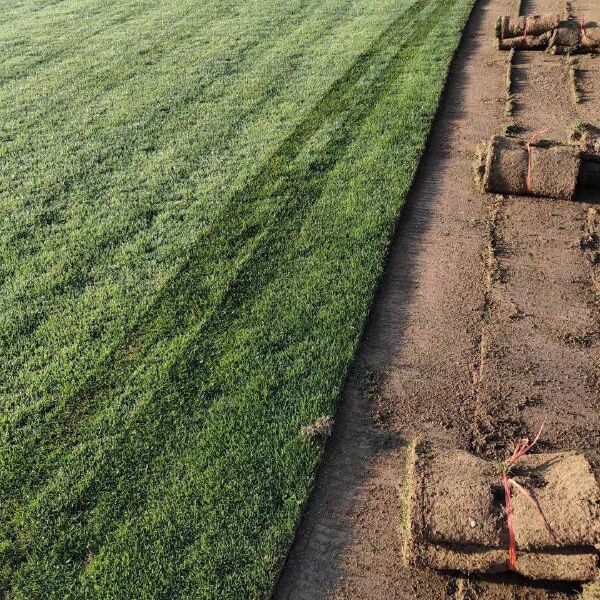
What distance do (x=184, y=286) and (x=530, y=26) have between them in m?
9.41

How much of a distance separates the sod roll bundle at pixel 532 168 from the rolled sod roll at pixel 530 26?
5.54 meters

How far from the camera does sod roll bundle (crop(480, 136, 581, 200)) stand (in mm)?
7590

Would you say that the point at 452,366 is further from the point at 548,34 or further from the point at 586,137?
the point at 548,34

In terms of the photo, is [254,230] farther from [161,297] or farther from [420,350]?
[420,350]

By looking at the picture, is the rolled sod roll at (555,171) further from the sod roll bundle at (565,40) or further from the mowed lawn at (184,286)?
the sod roll bundle at (565,40)

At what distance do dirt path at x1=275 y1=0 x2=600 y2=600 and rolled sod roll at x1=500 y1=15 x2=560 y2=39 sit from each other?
16.3 feet

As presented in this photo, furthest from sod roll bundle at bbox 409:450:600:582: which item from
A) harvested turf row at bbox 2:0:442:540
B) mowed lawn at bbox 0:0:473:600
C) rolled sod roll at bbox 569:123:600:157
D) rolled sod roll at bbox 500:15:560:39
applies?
rolled sod roll at bbox 500:15:560:39

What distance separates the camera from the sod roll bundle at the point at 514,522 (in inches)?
151

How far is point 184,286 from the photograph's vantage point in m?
6.65

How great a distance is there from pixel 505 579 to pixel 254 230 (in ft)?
15.1

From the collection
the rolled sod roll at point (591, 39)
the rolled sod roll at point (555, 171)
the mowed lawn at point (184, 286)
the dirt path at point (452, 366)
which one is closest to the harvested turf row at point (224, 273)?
the mowed lawn at point (184, 286)

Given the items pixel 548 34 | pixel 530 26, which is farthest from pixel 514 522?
pixel 530 26

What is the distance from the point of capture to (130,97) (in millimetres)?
11156

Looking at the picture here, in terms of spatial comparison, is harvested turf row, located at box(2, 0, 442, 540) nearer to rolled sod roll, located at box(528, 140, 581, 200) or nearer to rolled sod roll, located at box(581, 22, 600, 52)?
rolled sod roll, located at box(528, 140, 581, 200)
